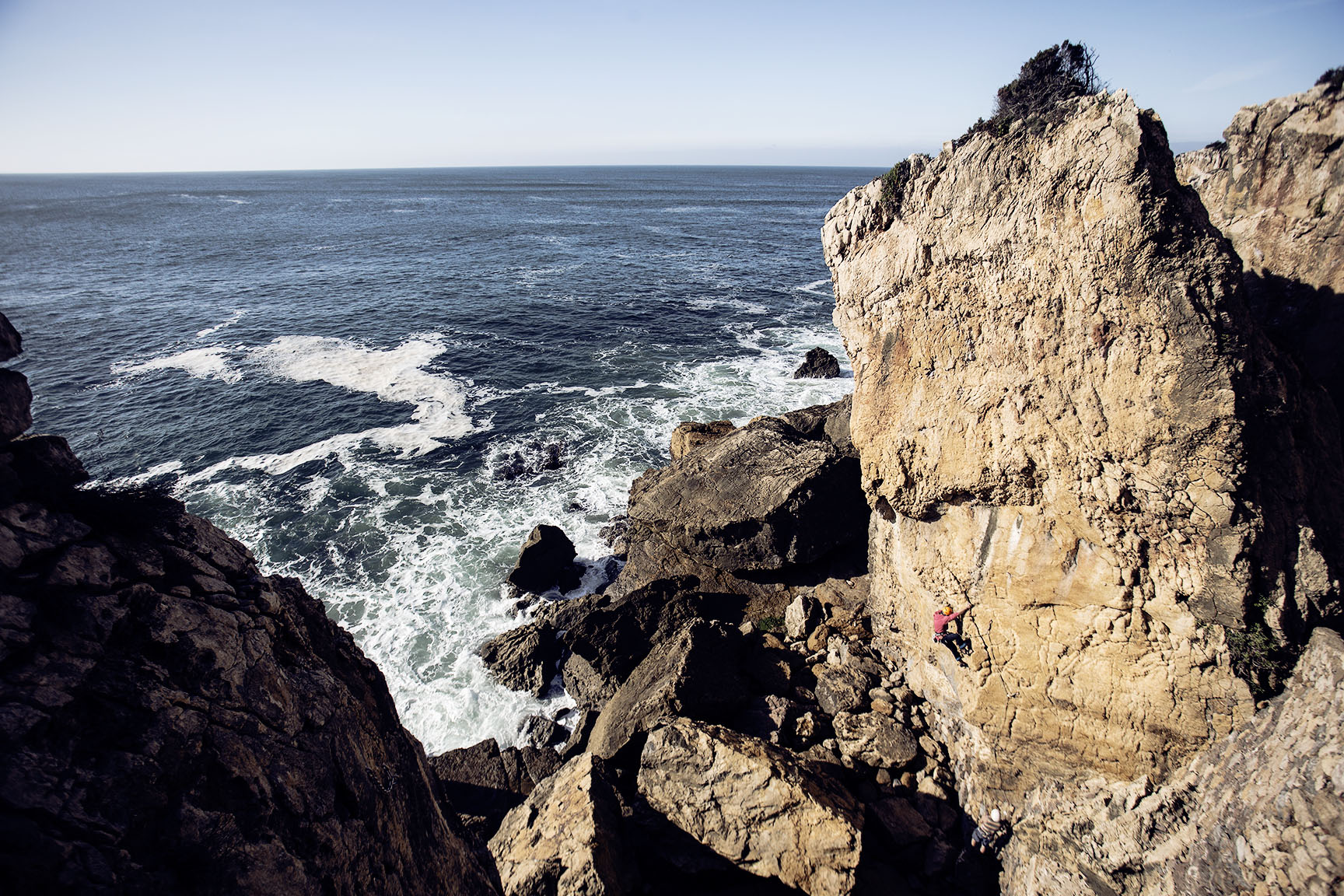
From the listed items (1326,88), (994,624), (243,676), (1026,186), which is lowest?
(994,624)

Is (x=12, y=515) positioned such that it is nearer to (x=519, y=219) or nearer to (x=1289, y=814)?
(x=1289, y=814)

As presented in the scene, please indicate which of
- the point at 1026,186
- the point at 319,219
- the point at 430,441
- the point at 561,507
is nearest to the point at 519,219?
the point at 319,219

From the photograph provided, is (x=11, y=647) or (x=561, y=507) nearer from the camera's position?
(x=11, y=647)

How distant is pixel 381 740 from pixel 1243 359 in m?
13.7

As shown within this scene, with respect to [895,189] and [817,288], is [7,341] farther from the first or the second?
[817,288]

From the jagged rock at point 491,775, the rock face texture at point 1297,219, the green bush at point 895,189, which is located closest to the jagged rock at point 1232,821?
the rock face texture at point 1297,219

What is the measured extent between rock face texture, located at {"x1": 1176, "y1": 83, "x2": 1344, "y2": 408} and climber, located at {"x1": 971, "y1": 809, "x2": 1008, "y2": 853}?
33.4 ft

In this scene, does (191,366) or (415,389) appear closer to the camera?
(415,389)

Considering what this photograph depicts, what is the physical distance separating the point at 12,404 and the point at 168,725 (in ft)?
12.7

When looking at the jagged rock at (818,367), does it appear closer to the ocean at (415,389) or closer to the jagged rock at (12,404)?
the ocean at (415,389)

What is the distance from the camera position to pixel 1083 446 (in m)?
10.5

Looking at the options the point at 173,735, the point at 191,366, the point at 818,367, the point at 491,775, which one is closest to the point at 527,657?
the point at 491,775

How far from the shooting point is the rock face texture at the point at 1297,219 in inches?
455

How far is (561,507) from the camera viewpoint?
27562mm
